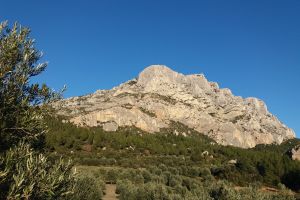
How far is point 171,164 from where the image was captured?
7725cm

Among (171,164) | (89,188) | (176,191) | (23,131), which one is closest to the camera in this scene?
(23,131)

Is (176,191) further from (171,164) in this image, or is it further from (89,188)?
(171,164)

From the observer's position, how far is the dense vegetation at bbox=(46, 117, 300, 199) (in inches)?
1447

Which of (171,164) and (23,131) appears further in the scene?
(171,164)

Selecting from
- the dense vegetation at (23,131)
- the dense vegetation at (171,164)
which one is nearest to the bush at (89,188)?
the dense vegetation at (171,164)

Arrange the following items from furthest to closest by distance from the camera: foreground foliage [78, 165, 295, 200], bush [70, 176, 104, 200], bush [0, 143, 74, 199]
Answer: bush [70, 176, 104, 200] → foreground foliage [78, 165, 295, 200] → bush [0, 143, 74, 199]

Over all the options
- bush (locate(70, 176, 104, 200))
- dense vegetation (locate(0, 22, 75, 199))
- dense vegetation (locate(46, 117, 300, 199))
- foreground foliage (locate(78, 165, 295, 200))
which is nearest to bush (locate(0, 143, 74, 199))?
dense vegetation (locate(0, 22, 75, 199))

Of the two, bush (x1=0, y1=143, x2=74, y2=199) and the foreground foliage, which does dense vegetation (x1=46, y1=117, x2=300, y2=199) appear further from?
bush (x1=0, y1=143, x2=74, y2=199)

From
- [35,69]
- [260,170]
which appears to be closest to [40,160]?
[35,69]

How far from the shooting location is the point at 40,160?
10445mm

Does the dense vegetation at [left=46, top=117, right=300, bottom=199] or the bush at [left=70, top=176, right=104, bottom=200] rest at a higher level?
the dense vegetation at [left=46, top=117, right=300, bottom=199]

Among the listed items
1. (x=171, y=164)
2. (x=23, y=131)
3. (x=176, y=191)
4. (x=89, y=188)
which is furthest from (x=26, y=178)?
(x=171, y=164)

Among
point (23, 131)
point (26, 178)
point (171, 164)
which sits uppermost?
point (171, 164)

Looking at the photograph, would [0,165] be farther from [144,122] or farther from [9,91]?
[144,122]
